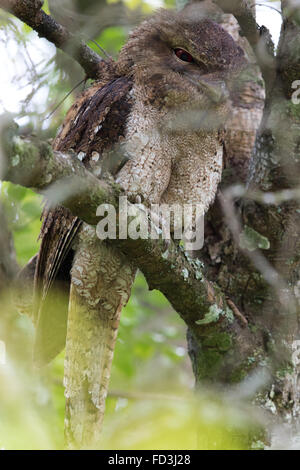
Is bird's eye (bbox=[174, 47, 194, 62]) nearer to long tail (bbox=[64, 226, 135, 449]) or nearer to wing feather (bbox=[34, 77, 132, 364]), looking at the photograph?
wing feather (bbox=[34, 77, 132, 364])

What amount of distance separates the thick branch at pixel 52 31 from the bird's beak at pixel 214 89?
0.67 metres

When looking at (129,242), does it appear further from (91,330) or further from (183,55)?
(183,55)

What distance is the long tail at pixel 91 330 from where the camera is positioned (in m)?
2.78

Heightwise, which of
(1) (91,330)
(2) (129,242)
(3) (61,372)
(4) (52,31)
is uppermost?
(4) (52,31)

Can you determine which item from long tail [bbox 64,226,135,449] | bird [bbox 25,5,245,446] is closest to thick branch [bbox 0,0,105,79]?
bird [bbox 25,5,245,446]

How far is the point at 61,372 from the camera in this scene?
399 cm

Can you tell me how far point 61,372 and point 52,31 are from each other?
7.76 feet

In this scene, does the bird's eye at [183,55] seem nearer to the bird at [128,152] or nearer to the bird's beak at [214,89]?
the bird at [128,152]

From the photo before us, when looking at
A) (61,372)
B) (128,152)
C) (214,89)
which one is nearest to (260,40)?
(214,89)

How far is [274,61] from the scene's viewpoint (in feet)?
9.00

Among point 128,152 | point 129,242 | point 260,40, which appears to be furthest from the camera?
point 260,40

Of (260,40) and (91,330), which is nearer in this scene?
(260,40)

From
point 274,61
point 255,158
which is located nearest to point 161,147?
A: point 255,158

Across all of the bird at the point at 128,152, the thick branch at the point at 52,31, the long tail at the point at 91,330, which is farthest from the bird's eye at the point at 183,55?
the long tail at the point at 91,330
